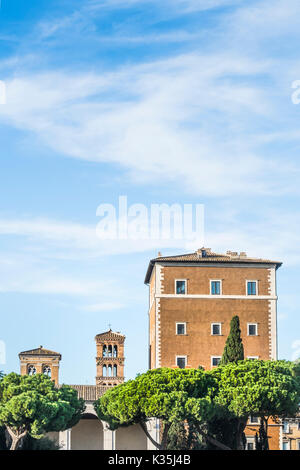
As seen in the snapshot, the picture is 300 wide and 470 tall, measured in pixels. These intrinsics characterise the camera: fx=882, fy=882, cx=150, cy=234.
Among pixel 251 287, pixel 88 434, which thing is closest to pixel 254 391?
pixel 251 287

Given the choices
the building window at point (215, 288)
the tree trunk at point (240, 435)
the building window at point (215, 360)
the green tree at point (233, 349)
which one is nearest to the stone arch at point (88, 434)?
the building window at point (215, 360)

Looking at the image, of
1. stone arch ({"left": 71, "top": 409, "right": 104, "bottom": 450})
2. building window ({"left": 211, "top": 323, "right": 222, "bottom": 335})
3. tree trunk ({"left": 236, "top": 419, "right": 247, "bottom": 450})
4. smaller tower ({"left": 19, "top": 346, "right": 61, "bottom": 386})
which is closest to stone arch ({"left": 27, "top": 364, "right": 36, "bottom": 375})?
smaller tower ({"left": 19, "top": 346, "right": 61, "bottom": 386})

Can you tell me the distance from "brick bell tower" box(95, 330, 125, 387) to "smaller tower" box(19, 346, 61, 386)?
21.1 ft

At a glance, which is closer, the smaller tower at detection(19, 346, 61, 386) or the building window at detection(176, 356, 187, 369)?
the building window at detection(176, 356, 187, 369)

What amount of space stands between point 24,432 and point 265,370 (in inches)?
582

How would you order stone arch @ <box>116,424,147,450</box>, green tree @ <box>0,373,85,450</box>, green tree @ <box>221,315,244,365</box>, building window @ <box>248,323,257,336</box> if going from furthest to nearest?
stone arch @ <box>116,424,147,450</box>, building window @ <box>248,323,257,336</box>, green tree @ <box>221,315,244,365</box>, green tree @ <box>0,373,85,450</box>

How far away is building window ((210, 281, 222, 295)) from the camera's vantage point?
65.1m

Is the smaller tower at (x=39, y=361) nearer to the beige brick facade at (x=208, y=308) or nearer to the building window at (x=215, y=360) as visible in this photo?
the beige brick facade at (x=208, y=308)

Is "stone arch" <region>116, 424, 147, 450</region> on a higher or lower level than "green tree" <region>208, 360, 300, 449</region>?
lower

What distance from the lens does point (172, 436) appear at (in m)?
50.4

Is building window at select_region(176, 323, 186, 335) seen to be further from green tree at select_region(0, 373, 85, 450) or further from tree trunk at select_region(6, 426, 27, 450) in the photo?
tree trunk at select_region(6, 426, 27, 450)

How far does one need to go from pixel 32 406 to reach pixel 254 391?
12.9 metres

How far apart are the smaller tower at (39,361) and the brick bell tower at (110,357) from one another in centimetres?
643
